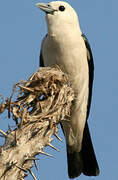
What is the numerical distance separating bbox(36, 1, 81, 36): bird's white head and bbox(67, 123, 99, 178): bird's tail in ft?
9.13

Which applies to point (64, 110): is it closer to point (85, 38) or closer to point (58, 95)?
point (58, 95)

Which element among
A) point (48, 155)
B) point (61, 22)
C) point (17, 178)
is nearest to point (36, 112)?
point (48, 155)

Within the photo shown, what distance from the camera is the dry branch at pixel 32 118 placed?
407 cm

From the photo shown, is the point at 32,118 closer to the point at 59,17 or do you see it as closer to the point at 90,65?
the point at 59,17

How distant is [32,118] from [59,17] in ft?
14.2

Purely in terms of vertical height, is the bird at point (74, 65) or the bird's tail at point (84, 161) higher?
the bird at point (74, 65)

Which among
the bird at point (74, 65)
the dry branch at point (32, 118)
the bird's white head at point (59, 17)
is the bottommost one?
the dry branch at point (32, 118)

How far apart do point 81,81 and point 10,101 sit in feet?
13.3

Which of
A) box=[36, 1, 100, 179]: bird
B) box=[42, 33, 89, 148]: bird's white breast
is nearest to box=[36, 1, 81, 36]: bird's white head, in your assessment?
box=[36, 1, 100, 179]: bird

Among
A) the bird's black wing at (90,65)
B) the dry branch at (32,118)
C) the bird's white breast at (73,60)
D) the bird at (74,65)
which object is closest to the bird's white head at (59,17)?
the bird at (74,65)

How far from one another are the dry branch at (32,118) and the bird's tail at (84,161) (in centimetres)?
420

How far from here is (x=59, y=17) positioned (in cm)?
850

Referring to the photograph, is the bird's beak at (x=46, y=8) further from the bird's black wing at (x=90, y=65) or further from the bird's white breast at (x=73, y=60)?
the bird's black wing at (x=90, y=65)

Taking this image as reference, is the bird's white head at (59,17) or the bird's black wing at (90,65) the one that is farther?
the bird's black wing at (90,65)
